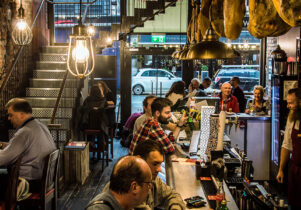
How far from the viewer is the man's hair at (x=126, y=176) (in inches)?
81.8

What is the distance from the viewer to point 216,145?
11.8 ft

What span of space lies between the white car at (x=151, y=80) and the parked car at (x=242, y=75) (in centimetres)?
118

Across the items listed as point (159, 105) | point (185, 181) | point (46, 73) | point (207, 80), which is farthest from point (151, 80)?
point (185, 181)

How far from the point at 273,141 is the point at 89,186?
331 centimetres

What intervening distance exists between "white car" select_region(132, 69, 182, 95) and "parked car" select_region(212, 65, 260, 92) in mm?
1181

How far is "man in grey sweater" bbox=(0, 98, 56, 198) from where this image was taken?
4250mm

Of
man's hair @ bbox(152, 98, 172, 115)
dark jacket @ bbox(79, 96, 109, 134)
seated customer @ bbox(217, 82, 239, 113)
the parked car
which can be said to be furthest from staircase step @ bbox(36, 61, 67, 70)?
man's hair @ bbox(152, 98, 172, 115)

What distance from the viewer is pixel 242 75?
432 inches

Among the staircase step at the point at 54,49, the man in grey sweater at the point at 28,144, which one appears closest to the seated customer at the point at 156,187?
the man in grey sweater at the point at 28,144

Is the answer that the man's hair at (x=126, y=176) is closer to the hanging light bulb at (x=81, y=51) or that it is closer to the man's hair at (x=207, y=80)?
the hanging light bulb at (x=81, y=51)

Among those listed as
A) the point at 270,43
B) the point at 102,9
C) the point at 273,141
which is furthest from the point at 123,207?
the point at 102,9

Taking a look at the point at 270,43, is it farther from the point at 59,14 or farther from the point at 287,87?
the point at 59,14

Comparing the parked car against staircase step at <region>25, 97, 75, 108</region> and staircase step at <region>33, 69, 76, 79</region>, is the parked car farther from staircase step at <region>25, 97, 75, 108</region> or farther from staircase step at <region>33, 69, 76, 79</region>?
staircase step at <region>25, 97, 75, 108</region>

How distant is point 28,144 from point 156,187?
1.89 meters
